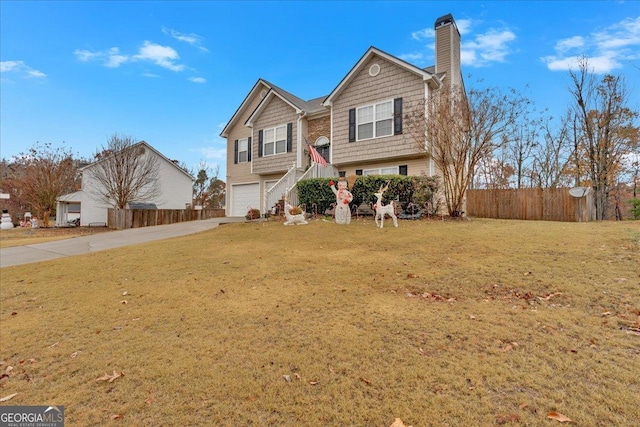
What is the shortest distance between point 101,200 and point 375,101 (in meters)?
22.9

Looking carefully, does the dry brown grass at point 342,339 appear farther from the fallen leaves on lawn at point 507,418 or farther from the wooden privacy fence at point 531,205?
the wooden privacy fence at point 531,205

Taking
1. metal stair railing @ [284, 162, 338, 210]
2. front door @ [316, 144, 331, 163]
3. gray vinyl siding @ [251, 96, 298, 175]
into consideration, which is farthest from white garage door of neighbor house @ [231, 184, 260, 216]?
metal stair railing @ [284, 162, 338, 210]

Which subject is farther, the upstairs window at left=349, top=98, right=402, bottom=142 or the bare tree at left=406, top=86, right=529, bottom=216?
the upstairs window at left=349, top=98, right=402, bottom=142

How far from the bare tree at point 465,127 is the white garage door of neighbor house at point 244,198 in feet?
37.5

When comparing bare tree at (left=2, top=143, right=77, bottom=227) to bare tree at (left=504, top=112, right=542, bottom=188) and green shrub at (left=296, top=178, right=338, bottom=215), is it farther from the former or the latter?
bare tree at (left=504, top=112, right=542, bottom=188)

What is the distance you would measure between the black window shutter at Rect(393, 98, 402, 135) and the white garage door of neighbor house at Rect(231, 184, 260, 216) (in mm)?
9543

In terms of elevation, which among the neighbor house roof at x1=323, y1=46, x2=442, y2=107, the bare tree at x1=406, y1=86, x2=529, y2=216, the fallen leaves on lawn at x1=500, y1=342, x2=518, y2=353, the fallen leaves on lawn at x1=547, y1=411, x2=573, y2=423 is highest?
the neighbor house roof at x1=323, y1=46, x2=442, y2=107

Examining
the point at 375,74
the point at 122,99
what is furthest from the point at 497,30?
the point at 122,99

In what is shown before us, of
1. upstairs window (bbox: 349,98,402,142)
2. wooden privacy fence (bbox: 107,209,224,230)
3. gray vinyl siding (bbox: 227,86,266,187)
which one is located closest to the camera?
upstairs window (bbox: 349,98,402,142)

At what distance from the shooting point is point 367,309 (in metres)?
3.87

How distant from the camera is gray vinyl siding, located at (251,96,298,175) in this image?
1703cm

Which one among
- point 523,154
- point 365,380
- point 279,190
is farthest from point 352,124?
point 523,154

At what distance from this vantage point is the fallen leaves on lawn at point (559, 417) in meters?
1.90

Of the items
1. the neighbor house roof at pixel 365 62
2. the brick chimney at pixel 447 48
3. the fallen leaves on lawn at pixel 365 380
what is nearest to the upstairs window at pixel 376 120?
the neighbor house roof at pixel 365 62
